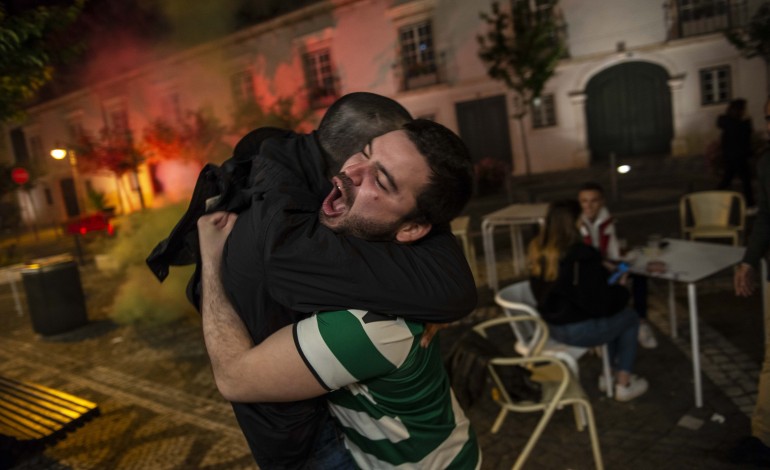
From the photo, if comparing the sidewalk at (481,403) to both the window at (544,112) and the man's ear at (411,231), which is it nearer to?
the man's ear at (411,231)

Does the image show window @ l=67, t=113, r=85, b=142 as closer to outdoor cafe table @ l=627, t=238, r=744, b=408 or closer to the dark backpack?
outdoor cafe table @ l=627, t=238, r=744, b=408

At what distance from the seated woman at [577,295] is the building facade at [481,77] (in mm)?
12779

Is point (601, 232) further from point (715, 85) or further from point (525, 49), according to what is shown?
point (715, 85)

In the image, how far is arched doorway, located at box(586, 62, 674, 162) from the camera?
669 inches

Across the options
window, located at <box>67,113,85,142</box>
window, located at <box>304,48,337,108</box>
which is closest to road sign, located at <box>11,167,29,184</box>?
window, located at <box>304,48,337,108</box>

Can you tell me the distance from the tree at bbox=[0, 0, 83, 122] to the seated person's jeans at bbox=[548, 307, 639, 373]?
382 cm

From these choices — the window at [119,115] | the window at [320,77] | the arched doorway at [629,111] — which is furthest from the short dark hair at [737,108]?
the window at [119,115]

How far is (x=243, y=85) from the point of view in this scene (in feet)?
61.5

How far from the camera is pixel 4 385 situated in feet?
12.8

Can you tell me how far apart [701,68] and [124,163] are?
17548mm

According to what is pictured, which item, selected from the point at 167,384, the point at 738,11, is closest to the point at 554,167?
the point at 738,11

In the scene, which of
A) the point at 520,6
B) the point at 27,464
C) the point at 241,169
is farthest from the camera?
the point at 520,6

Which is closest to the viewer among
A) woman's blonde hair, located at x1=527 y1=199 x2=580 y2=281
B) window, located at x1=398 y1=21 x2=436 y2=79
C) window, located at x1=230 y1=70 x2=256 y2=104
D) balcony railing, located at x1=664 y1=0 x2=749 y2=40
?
woman's blonde hair, located at x1=527 y1=199 x2=580 y2=281

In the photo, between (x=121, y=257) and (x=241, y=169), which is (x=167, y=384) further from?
(x=121, y=257)
